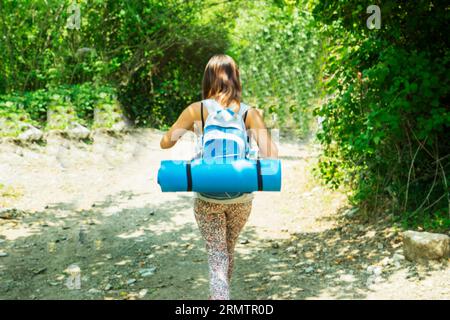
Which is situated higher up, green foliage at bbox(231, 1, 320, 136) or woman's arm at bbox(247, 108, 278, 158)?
green foliage at bbox(231, 1, 320, 136)

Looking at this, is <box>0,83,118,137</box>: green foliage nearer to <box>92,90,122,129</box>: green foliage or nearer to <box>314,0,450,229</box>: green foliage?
<box>92,90,122,129</box>: green foliage

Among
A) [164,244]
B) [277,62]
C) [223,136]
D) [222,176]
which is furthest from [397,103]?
[277,62]

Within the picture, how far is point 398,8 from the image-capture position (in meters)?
5.24

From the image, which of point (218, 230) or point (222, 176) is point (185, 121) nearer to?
point (222, 176)

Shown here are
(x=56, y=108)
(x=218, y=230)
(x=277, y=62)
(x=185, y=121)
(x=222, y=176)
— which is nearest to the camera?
(x=222, y=176)

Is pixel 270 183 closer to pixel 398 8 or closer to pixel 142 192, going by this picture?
pixel 398 8

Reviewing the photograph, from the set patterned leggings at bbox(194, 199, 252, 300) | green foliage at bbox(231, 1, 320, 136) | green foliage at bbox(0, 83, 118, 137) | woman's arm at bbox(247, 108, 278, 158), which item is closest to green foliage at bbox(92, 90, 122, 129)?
green foliage at bbox(0, 83, 118, 137)

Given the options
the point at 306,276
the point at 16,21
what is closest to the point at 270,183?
the point at 306,276

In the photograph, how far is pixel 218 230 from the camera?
3.37 meters

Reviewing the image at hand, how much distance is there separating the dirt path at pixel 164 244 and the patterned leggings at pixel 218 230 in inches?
43.7

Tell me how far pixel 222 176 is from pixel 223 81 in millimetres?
568

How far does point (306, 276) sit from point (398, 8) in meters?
2.57

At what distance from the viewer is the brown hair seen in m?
3.20

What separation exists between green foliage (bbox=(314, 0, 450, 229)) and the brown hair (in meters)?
1.98
